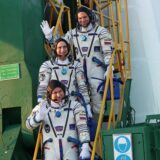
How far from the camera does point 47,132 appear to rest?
449cm

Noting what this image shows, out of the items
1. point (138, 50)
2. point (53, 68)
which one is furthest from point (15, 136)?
point (138, 50)

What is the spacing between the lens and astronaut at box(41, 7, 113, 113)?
17.0 feet

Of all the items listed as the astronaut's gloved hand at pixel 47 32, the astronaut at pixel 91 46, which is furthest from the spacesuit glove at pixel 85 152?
the astronaut's gloved hand at pixel 47 32

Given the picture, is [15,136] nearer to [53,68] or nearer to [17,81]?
[17,81]

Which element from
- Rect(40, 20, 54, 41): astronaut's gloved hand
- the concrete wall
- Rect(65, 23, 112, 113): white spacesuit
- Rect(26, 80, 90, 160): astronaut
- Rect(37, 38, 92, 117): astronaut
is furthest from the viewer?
the concrete wall

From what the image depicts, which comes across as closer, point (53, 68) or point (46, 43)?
point (53, 68)

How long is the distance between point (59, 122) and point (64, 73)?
715mm

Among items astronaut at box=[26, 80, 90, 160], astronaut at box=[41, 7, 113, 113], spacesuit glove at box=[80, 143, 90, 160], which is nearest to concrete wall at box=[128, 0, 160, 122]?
astronaut at box=[41, 7, 113, 113]

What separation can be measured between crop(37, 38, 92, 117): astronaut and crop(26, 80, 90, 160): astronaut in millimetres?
406

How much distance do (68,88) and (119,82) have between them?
80 centimetres

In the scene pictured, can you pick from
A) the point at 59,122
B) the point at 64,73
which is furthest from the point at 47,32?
the point at 59,122

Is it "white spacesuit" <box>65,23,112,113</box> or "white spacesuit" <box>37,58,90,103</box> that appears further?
"white spacesuit" <box>65,23,112,113</box>

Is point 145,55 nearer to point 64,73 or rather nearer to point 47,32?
point 47,32

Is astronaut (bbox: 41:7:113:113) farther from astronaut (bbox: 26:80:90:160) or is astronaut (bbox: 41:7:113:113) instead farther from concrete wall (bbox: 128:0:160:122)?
concrete wall (bbox: 128:0:160:122)
